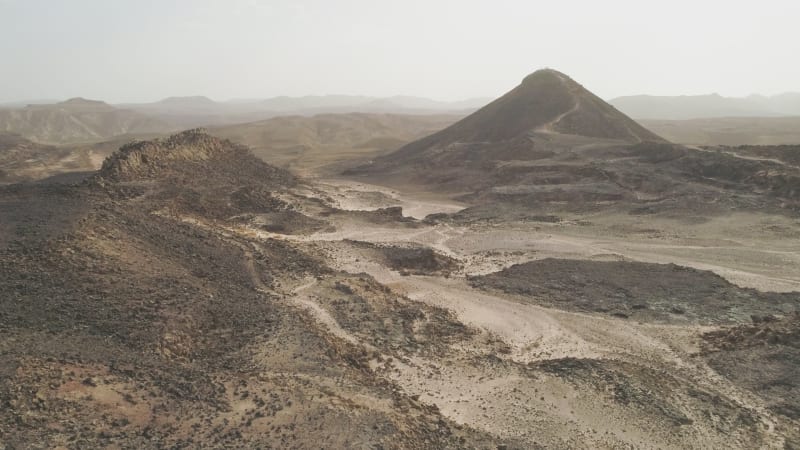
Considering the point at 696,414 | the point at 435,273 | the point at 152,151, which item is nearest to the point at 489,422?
the point at 696,414

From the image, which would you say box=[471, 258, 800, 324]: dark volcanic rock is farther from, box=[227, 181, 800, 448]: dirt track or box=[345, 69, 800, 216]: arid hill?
box=[345, 69, 800, 216]: arid hill

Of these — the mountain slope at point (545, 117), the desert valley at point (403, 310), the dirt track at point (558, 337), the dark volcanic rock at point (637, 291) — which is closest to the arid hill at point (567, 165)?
the mountain slope at point (545, 117)

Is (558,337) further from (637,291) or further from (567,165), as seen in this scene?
(567,165)

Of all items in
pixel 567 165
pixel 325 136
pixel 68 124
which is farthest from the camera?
pixel 68 124

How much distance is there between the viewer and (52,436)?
9.50 m

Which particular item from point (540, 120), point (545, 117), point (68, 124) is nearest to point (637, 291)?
point (540, 120)

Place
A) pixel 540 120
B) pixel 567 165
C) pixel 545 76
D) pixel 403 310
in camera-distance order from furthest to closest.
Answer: pixel 545 76
pixel 540 120
pixel 567 165
pixel 403 310

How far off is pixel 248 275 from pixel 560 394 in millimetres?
13388

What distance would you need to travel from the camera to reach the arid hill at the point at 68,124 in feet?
380

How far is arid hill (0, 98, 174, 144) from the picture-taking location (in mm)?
115750

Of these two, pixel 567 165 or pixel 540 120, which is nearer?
pixel 567 165

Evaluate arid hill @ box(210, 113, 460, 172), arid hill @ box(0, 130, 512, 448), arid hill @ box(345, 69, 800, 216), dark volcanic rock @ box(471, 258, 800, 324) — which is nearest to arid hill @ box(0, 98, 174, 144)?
arid hill @ box(210, 113, 460, 172)

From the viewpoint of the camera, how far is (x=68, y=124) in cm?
12500

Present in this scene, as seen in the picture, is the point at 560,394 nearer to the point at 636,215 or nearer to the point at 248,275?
the point at 248,275
